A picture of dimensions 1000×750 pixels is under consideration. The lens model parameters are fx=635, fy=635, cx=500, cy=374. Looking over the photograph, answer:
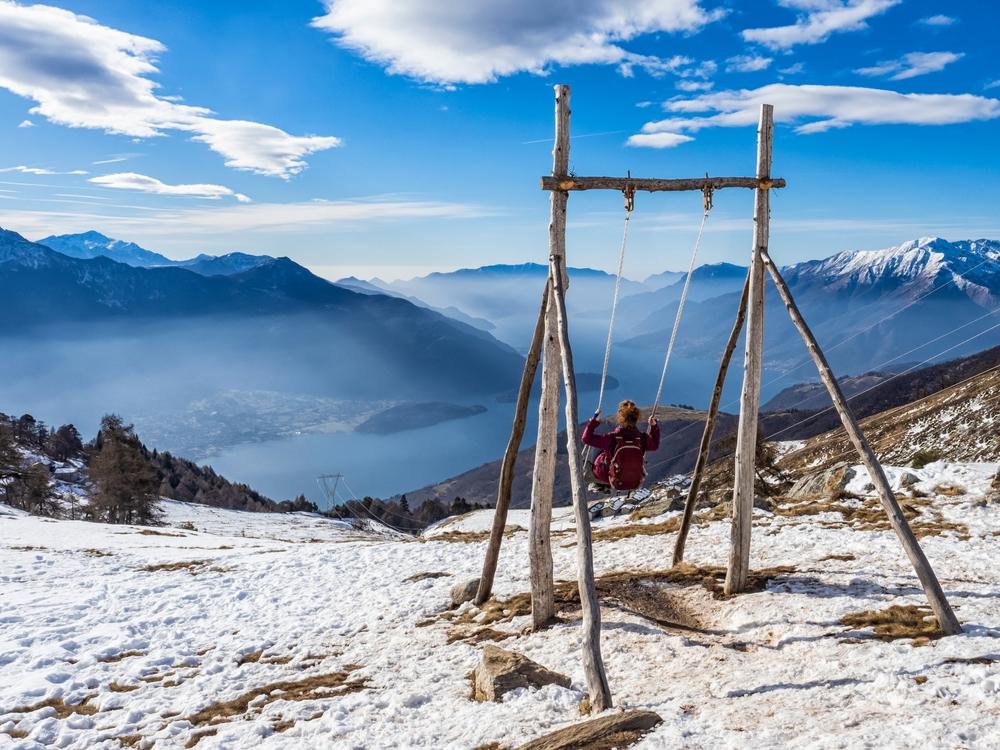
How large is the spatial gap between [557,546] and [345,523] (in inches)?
2107

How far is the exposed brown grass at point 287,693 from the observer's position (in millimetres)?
8260

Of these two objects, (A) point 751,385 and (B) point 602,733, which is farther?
(A) point 751,385

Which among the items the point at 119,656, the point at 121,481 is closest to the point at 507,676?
the point at 119,656

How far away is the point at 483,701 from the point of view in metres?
7.55

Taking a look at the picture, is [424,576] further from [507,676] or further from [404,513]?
[404,513]

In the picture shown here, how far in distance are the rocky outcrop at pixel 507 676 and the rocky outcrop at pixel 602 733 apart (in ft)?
4.46

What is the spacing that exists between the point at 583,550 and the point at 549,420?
299 centimetres

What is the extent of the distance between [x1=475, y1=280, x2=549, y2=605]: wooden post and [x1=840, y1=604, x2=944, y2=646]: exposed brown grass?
5.14 metres

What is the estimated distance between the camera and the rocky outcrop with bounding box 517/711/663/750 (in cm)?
590

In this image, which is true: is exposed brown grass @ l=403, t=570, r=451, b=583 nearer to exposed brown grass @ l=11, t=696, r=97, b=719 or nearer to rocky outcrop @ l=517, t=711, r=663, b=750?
exposed brown grass @ l=11, t=696, r=97, b=719

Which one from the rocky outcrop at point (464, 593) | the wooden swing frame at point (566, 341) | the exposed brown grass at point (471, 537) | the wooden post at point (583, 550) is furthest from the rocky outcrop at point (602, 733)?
the exposed brown grass at point (471, 537)

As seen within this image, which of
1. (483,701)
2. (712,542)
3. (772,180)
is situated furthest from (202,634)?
(772,180)

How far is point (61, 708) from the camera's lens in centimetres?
870

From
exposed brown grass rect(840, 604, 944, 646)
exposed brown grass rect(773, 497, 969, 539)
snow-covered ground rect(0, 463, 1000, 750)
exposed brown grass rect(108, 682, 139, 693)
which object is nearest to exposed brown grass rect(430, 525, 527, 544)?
snow-covered ground rect(0, 463, 1000, 750)
